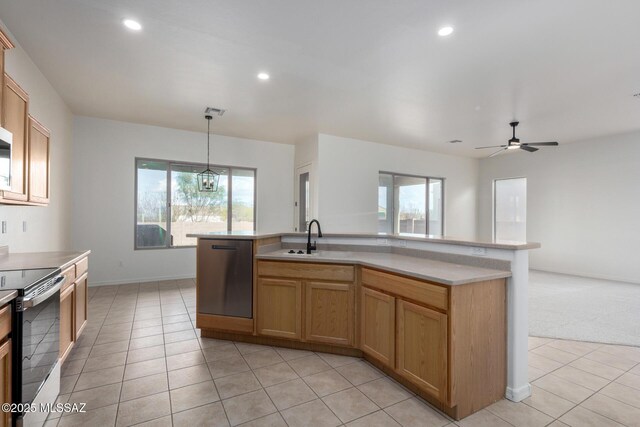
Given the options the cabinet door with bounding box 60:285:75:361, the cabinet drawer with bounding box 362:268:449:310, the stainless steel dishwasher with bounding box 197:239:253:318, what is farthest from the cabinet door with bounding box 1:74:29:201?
the cabinet drawer with bounding box 362:268:449:310

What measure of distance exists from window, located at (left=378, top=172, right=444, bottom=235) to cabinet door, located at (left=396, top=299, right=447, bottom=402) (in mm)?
4734

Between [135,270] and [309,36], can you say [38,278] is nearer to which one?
[309,36]

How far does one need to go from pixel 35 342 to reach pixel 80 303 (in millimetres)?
1353

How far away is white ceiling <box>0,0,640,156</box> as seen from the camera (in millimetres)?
2400

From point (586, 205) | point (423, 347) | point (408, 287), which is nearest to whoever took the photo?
point (423, 347)

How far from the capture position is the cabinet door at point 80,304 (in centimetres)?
273

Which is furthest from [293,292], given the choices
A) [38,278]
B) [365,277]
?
[38,278]

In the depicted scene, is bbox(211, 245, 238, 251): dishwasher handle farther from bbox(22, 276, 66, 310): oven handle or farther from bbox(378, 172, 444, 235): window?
bbox(378, 172, 444, 235): window

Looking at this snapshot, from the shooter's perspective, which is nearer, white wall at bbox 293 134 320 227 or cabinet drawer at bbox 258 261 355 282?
cabinet drawer at bbox 258 261 355 282

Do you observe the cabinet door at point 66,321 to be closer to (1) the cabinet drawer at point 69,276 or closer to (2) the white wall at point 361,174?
(1) the cabinet drawer at point 69,276

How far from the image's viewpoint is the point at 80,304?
2873 millimetres

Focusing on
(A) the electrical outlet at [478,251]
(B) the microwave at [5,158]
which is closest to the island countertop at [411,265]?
(A) the electrical outlet at [478,251]

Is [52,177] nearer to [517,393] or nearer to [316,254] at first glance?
[316,254]

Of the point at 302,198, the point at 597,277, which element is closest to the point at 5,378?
the point at 302,198
